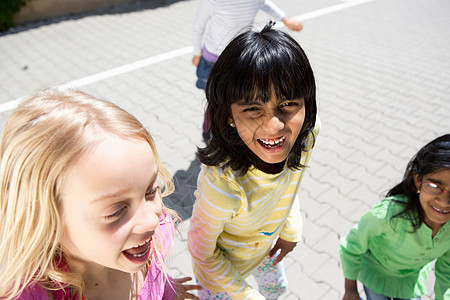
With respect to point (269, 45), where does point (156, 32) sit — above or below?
below

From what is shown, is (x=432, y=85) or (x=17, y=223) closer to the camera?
(x=17, y=223)

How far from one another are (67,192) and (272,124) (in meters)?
0.65

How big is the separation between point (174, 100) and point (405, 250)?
11.0 feet

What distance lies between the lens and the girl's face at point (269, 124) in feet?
3.97

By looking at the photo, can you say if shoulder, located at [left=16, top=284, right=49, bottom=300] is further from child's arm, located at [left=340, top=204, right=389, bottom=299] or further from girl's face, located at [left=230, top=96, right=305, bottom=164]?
child's arm, located at [left=340, top=204, right=389, bottom=299]

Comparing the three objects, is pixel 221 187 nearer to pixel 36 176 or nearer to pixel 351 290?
pixel 36 176

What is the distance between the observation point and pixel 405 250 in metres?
1.76

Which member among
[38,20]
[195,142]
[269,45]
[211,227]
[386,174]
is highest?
[269,45]


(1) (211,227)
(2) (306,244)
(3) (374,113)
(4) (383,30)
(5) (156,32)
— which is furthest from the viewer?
(4) (383,30)

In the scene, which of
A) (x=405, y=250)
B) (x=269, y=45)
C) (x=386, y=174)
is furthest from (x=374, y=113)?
(x=269, y=45)

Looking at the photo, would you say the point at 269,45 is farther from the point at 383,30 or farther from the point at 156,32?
the point at 383,30

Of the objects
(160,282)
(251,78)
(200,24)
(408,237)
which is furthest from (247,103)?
(200,24)

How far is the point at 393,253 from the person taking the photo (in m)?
1.79

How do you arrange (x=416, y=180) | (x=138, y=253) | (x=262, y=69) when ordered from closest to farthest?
(x=138, y=253) → (x=262, y=69) → (x=416, y=180)
